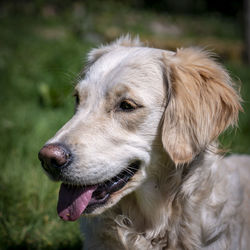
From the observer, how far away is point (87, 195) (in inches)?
Answer: 94.8

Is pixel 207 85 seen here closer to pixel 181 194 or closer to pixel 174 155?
pixel 174 155

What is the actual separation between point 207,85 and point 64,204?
126cm

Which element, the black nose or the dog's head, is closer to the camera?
the black nose

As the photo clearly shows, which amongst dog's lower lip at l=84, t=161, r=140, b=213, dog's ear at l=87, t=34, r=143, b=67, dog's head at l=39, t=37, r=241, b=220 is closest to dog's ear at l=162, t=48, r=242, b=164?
dog's head at l=39, t=37, r=241, b=220

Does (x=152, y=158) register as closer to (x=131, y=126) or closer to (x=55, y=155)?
(x=131, y=126)

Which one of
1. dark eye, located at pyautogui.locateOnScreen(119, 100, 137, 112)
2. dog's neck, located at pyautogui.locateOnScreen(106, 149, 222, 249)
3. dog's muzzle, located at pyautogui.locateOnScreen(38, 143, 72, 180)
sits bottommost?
dog's neck, located at pyautogui.locateOnScreen(106, 149, 222, 249)

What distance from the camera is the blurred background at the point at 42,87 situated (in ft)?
11.2

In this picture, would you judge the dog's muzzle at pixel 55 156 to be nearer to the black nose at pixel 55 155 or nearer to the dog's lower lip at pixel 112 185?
the black nose at pixel 55 155

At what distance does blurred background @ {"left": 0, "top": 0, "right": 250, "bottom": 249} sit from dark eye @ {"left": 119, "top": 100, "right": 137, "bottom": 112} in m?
0.89

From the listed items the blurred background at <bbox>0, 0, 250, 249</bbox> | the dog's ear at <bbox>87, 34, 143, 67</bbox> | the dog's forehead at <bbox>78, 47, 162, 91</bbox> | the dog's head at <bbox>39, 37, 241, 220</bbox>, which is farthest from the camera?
the blurred background at <bbox>0, 0, 250, 249</bbox>

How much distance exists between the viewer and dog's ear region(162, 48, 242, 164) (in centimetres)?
Answer: 241

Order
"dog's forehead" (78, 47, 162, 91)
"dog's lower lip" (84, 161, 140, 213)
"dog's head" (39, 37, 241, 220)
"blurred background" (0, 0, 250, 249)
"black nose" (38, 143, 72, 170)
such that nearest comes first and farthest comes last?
1. "black nose" (38, 143, 72, 170)
2. "dog's head" (39, 37, 241, 220)
3. "dog's lower lip" (84, 161, 140, 213)
4. "dog's forehead" (78, 47, 162, 91)
5. "blurred background" (0, 0, 250, 249)

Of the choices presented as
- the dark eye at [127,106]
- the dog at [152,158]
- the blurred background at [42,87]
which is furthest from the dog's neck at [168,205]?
the blurred background at [42,87]

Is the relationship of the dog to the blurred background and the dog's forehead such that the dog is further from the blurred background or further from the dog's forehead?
the blurred background
